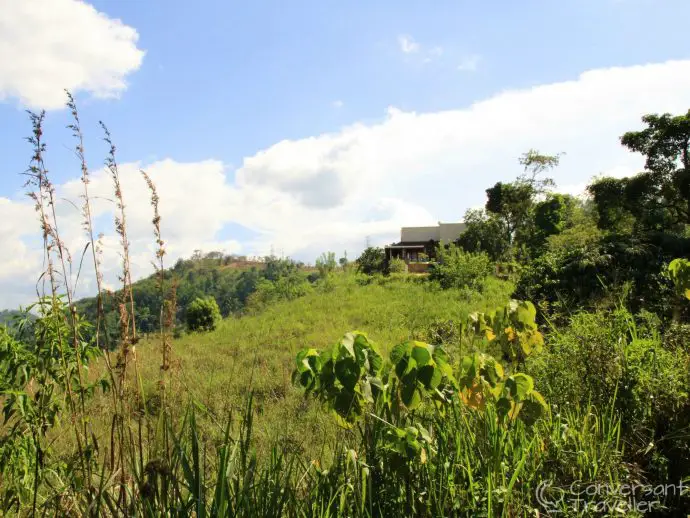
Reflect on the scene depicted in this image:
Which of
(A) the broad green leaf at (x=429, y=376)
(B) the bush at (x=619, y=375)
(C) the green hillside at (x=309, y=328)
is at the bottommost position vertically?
(C) the green hillside at (x=309, y=328)

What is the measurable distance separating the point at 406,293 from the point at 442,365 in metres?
12.3

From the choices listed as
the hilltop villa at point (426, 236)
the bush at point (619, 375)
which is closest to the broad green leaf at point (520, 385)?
the bush at point (619, 375)

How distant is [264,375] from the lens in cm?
668

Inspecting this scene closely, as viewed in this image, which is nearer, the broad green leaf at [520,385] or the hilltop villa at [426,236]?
the broad green leaf at [520,385]

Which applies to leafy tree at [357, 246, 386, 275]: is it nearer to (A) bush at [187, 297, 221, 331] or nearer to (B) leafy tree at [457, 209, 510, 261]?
(B) leafy tree at [457, 209, 510, 261]

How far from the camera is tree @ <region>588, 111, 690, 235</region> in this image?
48.4 ft

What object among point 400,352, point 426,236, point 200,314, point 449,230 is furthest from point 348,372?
point 426,236

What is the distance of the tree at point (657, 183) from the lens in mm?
14750

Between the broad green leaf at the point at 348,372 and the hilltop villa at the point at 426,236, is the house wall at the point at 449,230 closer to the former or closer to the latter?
the hilltop villa at the point at 426,236

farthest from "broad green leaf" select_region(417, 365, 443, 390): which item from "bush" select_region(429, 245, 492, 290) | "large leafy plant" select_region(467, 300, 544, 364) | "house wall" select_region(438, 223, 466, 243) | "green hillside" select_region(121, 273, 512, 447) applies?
"house wall" select_region(438, 223, 466, 243)

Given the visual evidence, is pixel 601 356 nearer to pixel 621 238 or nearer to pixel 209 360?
pixel 621 238

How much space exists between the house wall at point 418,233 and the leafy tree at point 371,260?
47.9 feet

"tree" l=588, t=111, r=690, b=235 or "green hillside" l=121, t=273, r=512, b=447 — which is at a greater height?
"tree" l=588, t=111, r=690, b=235

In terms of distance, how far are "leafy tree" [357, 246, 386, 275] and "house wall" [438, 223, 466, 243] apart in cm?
1384
